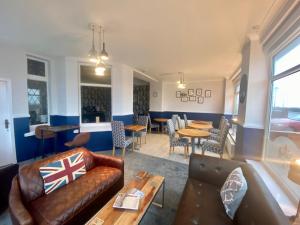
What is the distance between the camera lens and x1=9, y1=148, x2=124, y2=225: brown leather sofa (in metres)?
1.35

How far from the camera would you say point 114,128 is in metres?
3.85

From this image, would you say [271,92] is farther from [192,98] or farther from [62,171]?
[192,98]

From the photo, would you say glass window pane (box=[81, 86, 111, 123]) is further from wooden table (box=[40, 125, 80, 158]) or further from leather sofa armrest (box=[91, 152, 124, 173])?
leather sofa armrest (box=[91, 152, 124, 173])

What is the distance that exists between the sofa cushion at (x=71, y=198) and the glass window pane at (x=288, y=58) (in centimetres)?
271

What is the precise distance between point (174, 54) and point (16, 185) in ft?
11.6

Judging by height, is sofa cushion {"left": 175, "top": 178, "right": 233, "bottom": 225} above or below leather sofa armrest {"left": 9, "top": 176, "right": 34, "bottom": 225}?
below

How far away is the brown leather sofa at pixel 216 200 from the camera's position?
1028 millimetres

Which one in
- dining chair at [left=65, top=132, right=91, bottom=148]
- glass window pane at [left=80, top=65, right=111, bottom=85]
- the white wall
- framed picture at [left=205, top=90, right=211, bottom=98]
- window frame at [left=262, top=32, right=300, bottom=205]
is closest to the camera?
Result: window frame at [left=262, top=32, right=300, bottom=205]

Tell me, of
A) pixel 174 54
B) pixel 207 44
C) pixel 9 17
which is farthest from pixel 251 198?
pixel 9 17

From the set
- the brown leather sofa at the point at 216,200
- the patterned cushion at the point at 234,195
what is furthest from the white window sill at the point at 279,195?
the patterned cushion at the point at 234,195

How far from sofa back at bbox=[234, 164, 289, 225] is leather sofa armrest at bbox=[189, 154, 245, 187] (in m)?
0.38

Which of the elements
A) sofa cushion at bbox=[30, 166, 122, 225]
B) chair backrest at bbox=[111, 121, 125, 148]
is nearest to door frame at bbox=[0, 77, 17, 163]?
chair backrest at bbox=[111, 121, 125, 148]

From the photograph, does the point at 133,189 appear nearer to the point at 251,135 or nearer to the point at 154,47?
the point at 251,135

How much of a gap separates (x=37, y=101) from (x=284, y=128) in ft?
16.8
